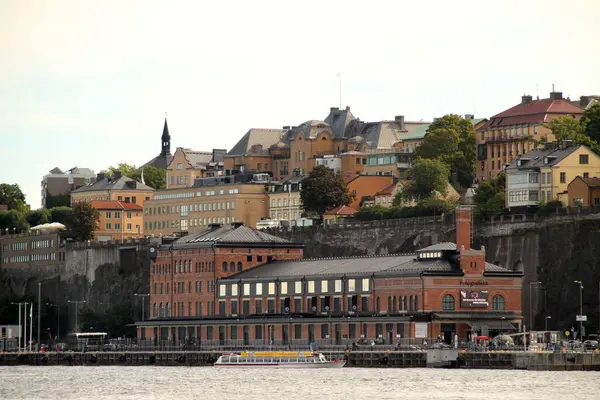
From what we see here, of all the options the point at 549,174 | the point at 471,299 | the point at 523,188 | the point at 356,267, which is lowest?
the point at 471,299

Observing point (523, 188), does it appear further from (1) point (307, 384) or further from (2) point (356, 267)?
(1) point (307, 384)

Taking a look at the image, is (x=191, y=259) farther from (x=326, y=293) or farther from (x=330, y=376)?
(x=330, y=376)

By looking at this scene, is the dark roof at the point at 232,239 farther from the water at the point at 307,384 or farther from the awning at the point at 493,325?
the awning at the point at 493,325

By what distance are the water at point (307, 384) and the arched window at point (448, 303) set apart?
1183 centimetres

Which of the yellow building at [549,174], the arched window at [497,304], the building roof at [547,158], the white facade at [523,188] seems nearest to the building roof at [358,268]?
the arched window at [497,304]

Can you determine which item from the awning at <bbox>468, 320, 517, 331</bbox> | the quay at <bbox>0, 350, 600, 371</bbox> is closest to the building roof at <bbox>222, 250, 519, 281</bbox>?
the awning at <bbox>468, 320, 517, 331</bbox>

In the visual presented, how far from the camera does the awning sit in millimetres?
154500

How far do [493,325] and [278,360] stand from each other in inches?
693

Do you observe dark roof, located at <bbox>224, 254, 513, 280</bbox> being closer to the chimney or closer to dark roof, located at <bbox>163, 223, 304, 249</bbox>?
the chimney

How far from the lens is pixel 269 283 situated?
170500 millimetres

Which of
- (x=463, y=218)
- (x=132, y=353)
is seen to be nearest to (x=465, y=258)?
(x=463, y=218)

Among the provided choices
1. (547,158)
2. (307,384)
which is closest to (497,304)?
(307,384)

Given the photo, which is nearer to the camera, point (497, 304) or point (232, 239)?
point (497, 304)

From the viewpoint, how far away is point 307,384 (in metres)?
131
